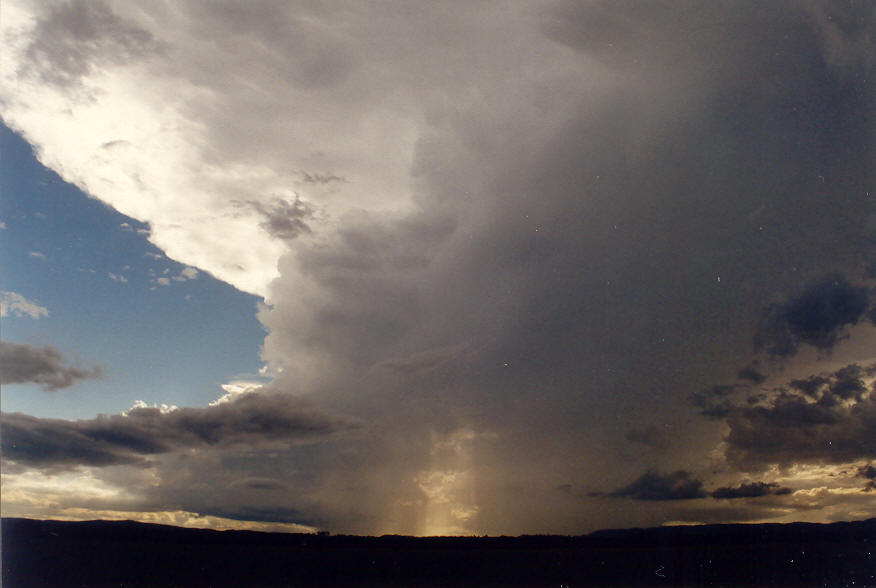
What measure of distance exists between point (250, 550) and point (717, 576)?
684 inches

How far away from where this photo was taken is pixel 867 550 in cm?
1817

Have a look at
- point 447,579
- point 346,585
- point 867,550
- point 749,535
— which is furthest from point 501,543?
point 867,550

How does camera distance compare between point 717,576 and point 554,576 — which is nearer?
point 717,576

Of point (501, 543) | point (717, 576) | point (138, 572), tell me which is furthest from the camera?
point (138, 572)

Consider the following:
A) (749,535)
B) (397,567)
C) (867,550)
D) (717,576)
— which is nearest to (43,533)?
(397,567)

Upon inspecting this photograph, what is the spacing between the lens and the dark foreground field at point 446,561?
17.7m

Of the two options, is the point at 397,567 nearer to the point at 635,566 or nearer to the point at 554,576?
the point at 554,576

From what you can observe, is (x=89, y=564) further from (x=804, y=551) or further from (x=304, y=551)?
(x=804, y=551)

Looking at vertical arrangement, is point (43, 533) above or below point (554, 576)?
above

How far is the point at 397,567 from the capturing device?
19.2 metres

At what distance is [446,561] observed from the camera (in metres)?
19.2

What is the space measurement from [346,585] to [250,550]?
476 centimetres

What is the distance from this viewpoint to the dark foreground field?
696 inches

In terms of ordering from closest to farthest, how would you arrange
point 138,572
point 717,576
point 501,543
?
point 717,576
point 501,543
point 138,572
